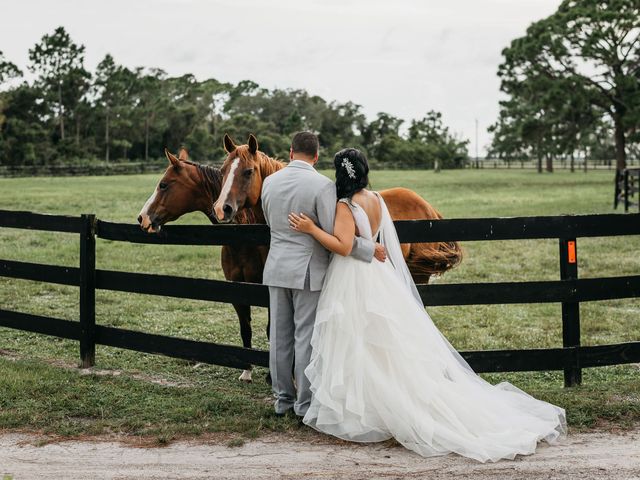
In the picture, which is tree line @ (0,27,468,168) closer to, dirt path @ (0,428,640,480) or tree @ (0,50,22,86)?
tree @ (0,50,22,86)

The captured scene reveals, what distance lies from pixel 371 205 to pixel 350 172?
1.12 ft

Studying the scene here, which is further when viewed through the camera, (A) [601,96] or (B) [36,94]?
(B) [36,94]

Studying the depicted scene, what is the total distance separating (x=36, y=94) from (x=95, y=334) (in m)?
78.8

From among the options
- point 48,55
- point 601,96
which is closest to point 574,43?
point 601,96

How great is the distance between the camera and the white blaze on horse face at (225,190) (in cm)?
593

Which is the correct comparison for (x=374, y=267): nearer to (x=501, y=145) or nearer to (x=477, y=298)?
(x=477, y=298)

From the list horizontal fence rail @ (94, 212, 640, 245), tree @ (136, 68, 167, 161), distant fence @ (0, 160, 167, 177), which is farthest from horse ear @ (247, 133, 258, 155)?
tree @ (136, 68, 167, 161)

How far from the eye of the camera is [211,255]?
1634cm

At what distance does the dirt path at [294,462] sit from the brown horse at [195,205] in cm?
193

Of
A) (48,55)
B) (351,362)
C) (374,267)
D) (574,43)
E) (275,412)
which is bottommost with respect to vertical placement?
(275,412)

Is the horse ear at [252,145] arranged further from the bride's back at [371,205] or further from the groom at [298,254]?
the bride's back at [371,205]

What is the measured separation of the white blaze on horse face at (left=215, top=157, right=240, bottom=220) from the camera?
5.93 metres

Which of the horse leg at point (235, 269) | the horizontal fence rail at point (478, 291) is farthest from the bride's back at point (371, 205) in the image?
the horse leg at point (235, 269)

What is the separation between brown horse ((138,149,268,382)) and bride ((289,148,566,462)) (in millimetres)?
1502
